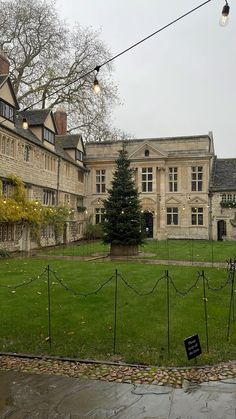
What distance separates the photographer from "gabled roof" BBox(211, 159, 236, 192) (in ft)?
121

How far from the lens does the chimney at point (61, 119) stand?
118 feet

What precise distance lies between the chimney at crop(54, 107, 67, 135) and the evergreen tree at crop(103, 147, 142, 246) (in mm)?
13981

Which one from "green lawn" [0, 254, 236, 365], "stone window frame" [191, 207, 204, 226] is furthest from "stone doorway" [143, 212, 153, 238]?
"green lawn" [0, 254, 236, 365]

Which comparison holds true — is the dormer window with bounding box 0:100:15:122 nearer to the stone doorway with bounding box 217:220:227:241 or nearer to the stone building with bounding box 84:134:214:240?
the stone building with bounding box 84:134:214:240

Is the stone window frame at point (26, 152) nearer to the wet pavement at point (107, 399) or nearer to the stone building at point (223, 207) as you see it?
the stone building at point (223, 207)

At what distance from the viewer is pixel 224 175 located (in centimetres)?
3862

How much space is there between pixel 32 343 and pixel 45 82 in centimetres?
3210

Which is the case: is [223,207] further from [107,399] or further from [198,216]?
[107,399]

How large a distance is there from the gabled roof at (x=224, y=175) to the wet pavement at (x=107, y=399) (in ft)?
105

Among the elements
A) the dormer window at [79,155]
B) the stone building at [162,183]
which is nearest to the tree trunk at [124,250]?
the stone building at [162,183]

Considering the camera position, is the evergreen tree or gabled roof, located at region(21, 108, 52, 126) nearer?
the evergreen tree

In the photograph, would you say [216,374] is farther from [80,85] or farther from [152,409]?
[80,85]

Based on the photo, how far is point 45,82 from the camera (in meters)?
36.1

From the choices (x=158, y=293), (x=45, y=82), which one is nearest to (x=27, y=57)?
(x=45, y=82)
